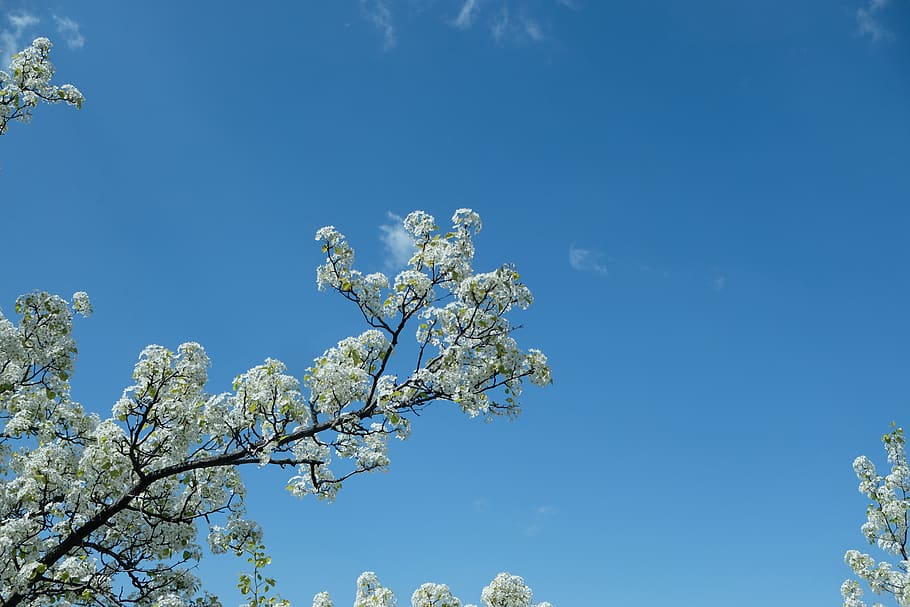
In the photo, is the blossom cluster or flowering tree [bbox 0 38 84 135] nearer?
flowering tree [bbox 0 38 84 135]

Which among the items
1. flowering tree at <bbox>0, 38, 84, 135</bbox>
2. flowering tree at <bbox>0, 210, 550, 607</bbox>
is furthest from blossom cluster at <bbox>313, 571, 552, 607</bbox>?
flowering tree at <bbox>0, 38, 84, 135</bbox>

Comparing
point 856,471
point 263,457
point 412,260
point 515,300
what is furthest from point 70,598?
point 856,471

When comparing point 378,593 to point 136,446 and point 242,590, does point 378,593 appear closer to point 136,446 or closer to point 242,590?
point 242,590

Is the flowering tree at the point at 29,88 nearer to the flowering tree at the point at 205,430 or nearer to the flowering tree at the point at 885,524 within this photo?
the flowering tree at the point at 205,430

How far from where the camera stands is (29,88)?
1552 centimetres

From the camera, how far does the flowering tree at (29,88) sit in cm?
1540

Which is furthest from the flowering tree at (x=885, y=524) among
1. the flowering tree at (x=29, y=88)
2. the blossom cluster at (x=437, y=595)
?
the flowering tree at (x=29, y=88)

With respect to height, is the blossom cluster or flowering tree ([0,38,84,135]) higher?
flowering tree ([0,38,84,135])

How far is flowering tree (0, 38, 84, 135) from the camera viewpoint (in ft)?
50.5

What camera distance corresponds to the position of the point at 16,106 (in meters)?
15.4

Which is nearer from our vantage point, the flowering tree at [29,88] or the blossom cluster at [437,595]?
the flowering tree at [29,88]

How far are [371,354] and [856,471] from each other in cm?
1419

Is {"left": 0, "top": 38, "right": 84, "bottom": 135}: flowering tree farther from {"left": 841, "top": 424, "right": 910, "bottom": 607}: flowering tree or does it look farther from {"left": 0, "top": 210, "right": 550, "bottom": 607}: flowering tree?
{"left": 841, "top": 424, "right": 910, "bottom": 607}: flowering tree

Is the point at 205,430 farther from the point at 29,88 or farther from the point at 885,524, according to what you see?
the point at 885,524
